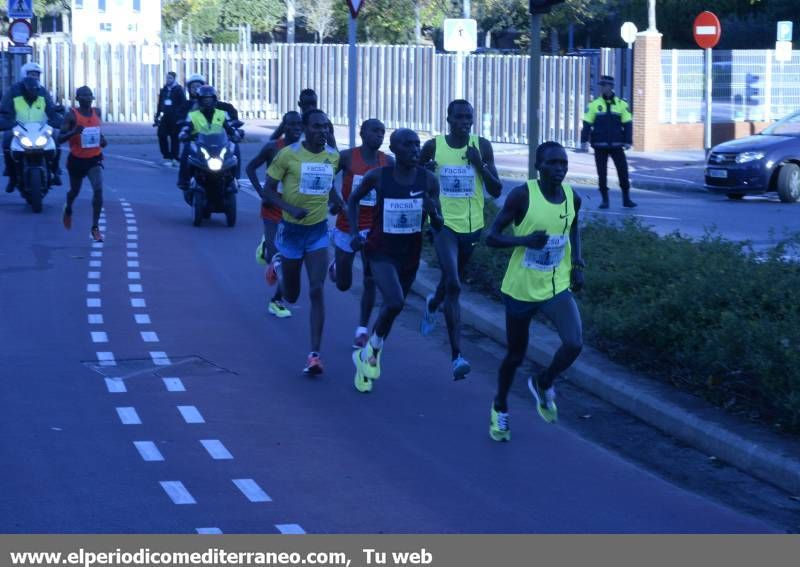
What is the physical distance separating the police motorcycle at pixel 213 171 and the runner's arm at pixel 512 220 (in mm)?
11107

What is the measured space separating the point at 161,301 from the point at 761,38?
163ft

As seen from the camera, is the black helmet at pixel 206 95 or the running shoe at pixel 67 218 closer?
the running shoe at pixel 67 218

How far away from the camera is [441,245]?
35.7 ft

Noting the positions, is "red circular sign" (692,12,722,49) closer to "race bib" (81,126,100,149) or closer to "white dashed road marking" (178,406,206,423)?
"race bib" (81,126,100,149)

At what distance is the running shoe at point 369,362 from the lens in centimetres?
1023

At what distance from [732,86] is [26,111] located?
788 inches

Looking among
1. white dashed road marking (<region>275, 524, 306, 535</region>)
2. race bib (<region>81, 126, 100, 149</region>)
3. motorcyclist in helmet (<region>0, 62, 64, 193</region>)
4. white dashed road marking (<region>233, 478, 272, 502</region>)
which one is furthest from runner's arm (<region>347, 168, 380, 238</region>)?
motorcyclist in helmet (<region>0, 62, 64, 193</region>)

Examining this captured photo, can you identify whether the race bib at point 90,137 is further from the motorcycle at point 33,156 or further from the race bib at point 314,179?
the race bib at point 314,179

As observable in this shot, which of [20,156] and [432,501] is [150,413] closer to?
[432,501]

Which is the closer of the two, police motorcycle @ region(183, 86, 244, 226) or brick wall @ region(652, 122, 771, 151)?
police motorcycle @ region(183, 86, 244, 226)

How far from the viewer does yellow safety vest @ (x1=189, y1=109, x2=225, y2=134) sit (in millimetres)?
19609

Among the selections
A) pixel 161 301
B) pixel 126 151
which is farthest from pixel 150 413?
pixel 126 151

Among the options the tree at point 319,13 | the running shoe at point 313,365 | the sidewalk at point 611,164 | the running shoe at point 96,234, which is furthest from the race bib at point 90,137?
the tree at point 319,13

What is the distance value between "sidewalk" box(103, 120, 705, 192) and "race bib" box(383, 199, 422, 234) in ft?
58.9
